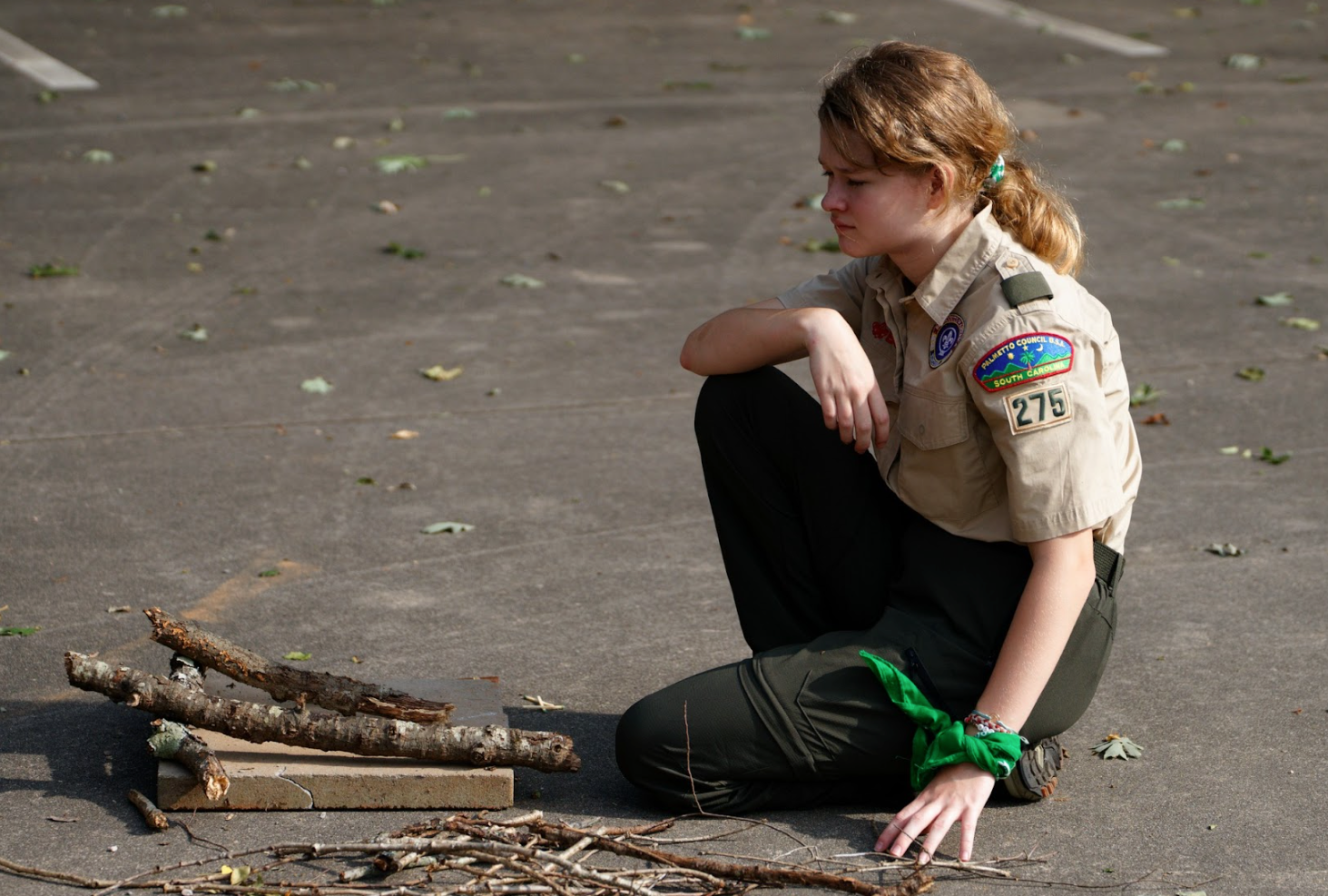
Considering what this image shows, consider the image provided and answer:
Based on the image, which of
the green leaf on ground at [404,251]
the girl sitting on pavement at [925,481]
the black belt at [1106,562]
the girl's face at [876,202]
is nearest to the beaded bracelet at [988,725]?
the girl sitting on pavement at [925,481]

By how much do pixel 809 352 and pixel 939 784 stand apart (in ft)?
2.83

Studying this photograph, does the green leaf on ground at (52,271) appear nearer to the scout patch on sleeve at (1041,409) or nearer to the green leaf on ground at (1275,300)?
the green leaf on ground at (1275,300)

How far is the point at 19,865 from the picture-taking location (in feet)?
9.50

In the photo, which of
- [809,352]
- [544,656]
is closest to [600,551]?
[544,656]

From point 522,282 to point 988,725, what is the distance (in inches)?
187

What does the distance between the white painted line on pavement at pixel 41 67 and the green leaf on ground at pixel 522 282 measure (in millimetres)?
5132

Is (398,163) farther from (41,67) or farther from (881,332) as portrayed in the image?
(881,332)

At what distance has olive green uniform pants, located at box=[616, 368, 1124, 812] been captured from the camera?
3.10 m

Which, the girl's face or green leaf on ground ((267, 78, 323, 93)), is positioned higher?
the girl's face

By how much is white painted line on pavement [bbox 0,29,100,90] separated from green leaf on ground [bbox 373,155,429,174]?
2.90m

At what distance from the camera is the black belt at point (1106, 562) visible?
316cm

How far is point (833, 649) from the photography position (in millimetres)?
3184

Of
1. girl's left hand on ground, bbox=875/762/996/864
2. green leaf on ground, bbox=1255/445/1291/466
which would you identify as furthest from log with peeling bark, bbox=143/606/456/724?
green leaf on ground, bbox=1255/445/1291/466

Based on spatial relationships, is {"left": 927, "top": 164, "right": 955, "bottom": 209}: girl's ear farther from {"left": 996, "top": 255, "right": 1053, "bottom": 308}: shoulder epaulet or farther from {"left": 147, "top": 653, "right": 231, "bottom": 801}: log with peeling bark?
{"left": 147, "top": 653, "right": 231, "bottom": 801}: log with peeling bark
